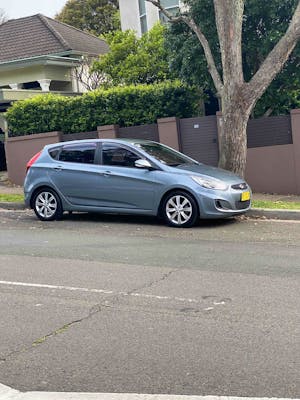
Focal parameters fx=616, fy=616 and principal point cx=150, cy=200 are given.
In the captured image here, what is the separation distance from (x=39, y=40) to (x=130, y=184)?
1809 centimetres

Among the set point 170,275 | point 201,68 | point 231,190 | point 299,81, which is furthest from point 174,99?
point 170,275

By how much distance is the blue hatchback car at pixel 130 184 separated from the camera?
10758mm

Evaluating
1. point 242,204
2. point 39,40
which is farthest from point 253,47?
point 39,40

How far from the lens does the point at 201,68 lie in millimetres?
15797

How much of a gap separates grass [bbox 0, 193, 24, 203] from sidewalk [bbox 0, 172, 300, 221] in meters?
0.18

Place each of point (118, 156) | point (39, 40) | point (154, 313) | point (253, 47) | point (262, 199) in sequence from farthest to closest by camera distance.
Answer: point (39, 40) < point (253, 47) < point (262, 199) < point (118, 156) < point (154, 313)

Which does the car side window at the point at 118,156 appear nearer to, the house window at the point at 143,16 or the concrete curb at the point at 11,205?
the concrete curb at the point at 11,205

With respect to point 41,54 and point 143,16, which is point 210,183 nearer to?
point 143,16

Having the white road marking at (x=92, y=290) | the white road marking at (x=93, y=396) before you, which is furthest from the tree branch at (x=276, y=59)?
the white road marking at (x=93, y=396)

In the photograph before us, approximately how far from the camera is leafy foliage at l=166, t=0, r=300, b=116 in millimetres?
14977

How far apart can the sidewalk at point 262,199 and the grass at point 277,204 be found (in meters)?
0.29

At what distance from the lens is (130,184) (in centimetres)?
1128

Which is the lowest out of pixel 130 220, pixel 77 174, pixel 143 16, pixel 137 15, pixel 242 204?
pixel 130 220

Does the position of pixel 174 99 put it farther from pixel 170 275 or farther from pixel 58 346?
pixel 58 346
